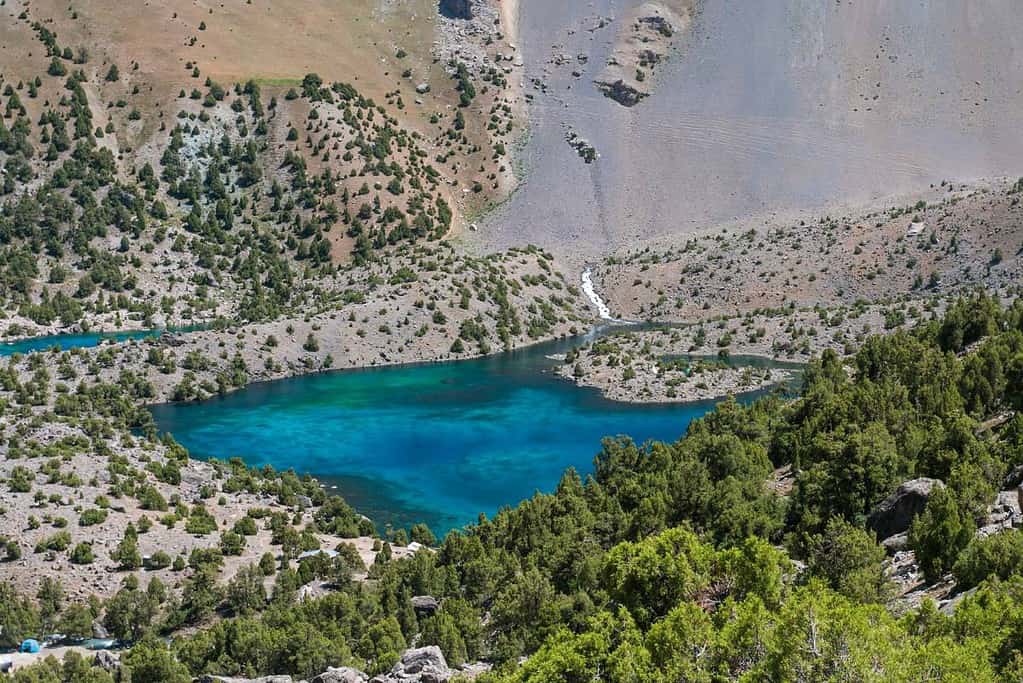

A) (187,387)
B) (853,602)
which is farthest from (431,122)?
(853,602)

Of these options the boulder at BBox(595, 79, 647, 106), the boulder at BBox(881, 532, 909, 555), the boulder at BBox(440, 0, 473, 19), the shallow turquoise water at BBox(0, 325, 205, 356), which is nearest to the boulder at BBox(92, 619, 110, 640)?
the boulder at BBox(881, 532, 909, 555)

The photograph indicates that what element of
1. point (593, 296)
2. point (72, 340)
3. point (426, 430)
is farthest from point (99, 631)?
point (593, 296)

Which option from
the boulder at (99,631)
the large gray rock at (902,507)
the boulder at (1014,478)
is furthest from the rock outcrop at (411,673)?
the boulder at (99,631)

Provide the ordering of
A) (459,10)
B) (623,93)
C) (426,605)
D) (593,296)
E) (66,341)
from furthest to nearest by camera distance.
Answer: (459,10)
(623,93)
(593,296)
(66,341)
(426,605)

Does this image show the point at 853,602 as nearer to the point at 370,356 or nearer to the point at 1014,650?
the point at 1014,650

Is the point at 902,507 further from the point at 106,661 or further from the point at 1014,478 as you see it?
the point at 106,661

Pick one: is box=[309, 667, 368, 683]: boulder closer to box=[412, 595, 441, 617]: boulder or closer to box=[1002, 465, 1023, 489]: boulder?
box=[412, 595, 441, 617]: boulder
